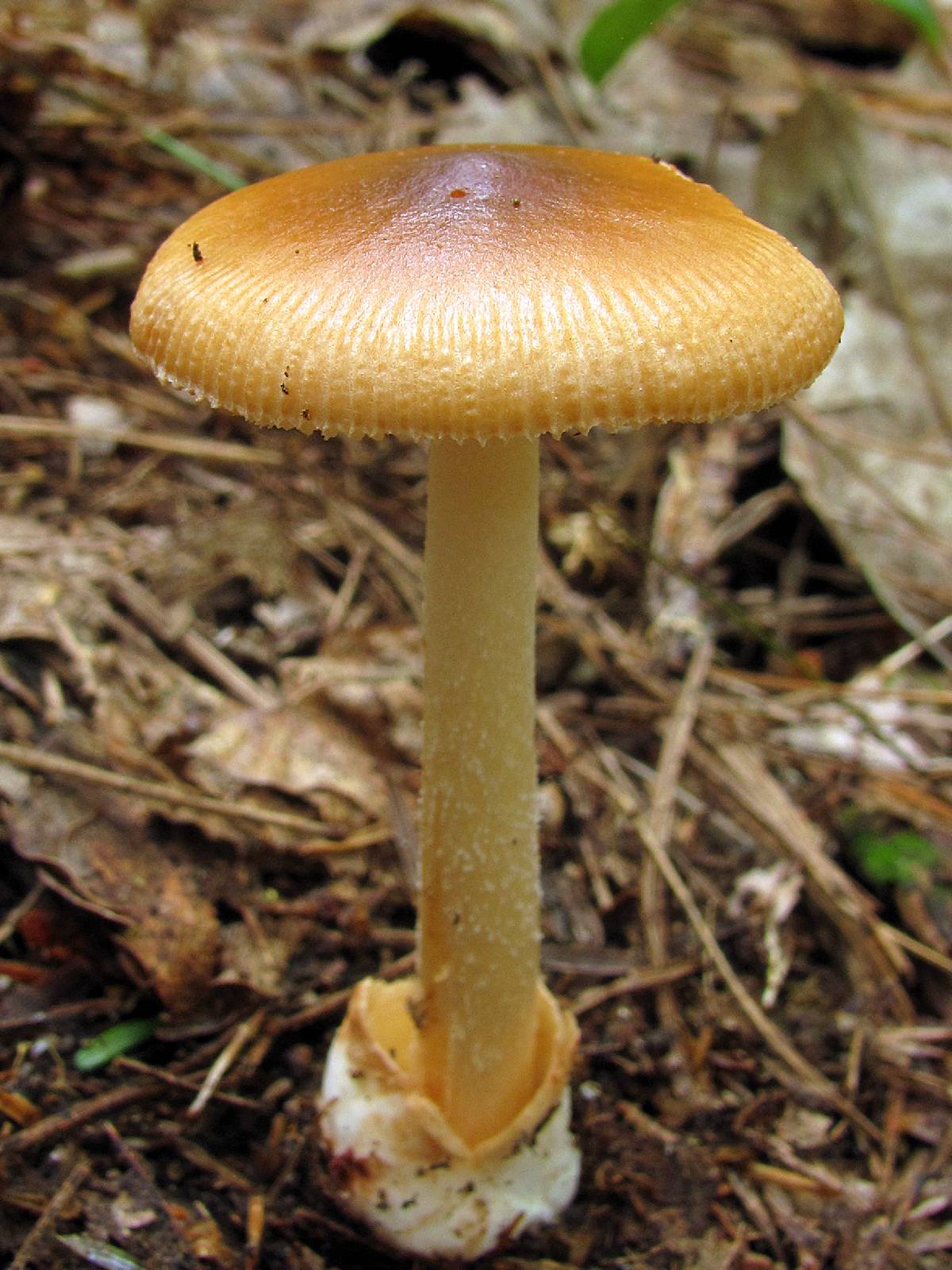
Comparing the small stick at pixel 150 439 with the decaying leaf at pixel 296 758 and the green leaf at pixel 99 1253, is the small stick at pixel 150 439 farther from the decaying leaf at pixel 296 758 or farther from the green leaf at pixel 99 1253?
→ the green leaf at pixel 99 1253

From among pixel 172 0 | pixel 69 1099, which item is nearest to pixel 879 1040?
pixel 69 1099

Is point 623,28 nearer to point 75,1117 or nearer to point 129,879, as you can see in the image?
point 129,879

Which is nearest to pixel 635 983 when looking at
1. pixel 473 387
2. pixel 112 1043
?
pixel 112 1043

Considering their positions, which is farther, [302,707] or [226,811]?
[302,707]

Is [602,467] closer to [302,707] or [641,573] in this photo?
[641,573]

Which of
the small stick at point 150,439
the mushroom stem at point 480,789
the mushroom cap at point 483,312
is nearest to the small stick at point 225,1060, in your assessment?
the mushroom stem at point 480,789
